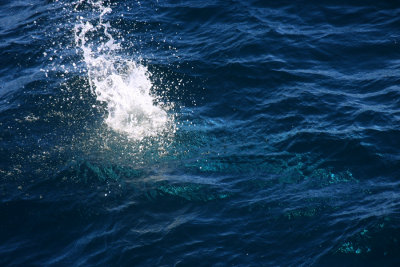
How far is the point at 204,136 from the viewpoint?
368 inches

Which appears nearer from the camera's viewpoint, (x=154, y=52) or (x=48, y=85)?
(x=48, y=85)

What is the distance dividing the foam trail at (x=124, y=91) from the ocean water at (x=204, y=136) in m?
0.04

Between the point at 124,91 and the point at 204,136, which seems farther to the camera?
the point at 124,91

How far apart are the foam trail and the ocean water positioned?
1.8 inches

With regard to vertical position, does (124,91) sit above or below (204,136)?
above

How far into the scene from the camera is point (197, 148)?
356 inches

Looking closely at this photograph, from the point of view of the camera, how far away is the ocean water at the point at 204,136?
267 inches

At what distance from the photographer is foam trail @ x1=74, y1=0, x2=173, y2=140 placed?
10023 millimetres

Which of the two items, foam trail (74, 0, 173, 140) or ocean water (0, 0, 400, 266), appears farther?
foam trail (74, 0, 173, 140)

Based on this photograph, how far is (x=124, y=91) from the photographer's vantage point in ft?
35.3

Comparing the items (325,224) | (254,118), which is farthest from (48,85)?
(325,224)

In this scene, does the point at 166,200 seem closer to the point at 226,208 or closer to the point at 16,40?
the point at 226,208

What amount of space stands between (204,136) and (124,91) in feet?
9.78

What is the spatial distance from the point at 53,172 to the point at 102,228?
2293 millimetres
